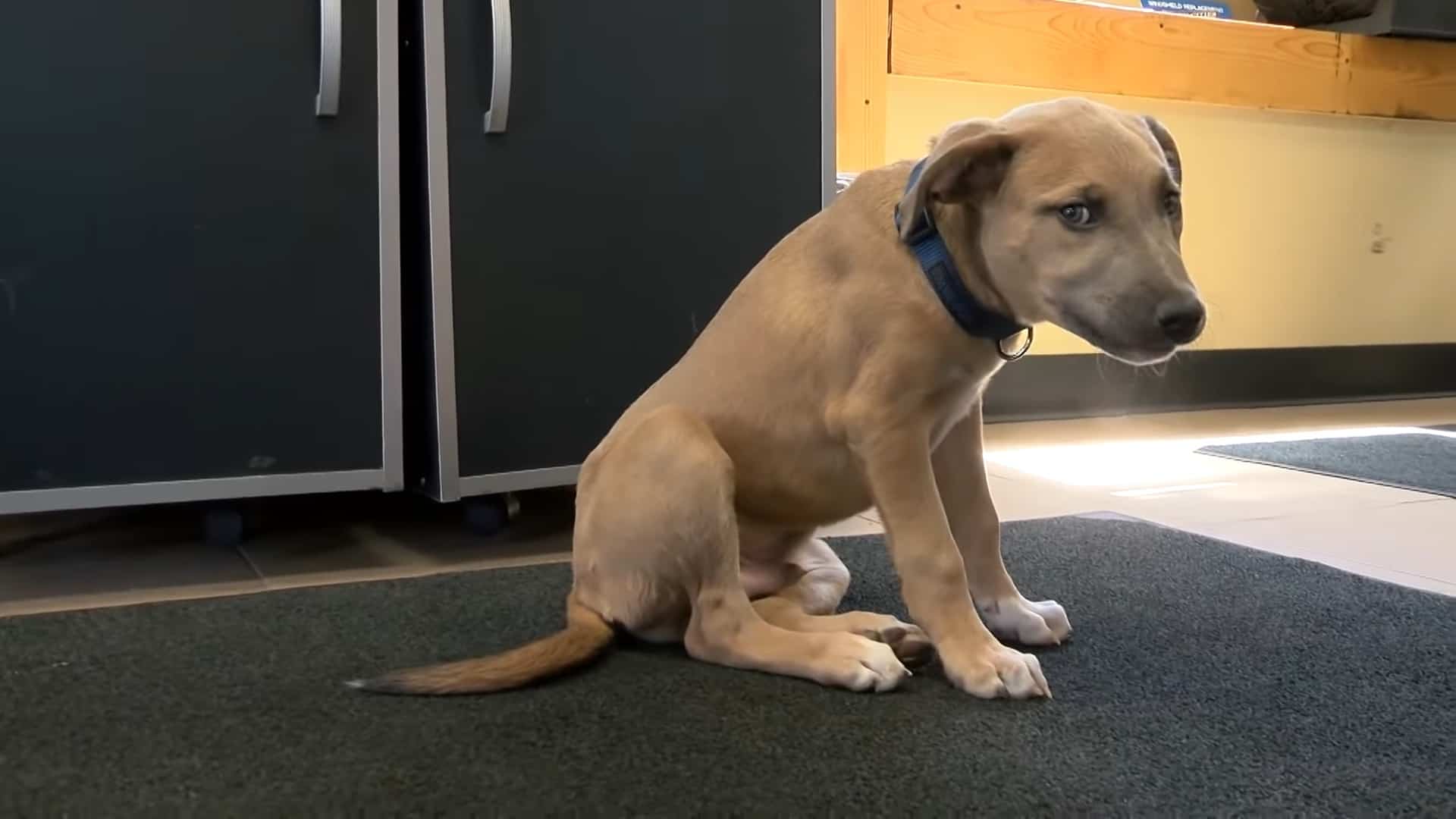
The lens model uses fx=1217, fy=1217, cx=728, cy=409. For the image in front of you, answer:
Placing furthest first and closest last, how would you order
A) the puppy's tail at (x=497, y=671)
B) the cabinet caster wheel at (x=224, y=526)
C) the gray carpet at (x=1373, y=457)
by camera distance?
the gray carpet at (x=1373, y=457), the cabinet caster wheel at (x=224, y=526), the puppy's tail at (x=497, y=671)

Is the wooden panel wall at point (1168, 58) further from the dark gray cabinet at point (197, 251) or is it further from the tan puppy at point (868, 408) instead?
the tan puppy at point (868, 408)

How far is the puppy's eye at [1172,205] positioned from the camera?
1245 mm

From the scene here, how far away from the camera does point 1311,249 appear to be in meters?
4.23

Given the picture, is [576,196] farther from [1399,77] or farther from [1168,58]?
[1399,77]

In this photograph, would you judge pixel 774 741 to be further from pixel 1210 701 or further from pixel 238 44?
pixel 238 44

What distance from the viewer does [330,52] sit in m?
1.81

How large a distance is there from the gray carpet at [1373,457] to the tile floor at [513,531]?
0.23 feet

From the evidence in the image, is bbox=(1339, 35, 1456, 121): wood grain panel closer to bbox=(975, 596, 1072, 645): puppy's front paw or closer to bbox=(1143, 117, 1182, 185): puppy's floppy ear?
bbox=(1143, 117, 1182, 185): puppy's floppy ear

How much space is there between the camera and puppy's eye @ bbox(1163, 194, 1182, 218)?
125 cm

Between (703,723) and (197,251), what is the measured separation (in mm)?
1117

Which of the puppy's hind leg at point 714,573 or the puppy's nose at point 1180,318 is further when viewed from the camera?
the puppy's hind leg at point 714,573

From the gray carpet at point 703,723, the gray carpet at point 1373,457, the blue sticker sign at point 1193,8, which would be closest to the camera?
the gray carpet at point 703,723

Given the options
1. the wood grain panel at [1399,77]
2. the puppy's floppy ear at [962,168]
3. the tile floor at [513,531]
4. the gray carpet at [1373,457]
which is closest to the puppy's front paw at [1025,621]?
the puppy's floppy ear at [962,168]

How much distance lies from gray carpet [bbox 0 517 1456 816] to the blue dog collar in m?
0.39
